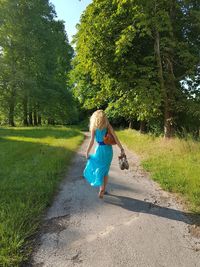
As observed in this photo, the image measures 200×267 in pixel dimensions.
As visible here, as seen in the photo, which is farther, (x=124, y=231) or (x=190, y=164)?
(x=190, y=164)

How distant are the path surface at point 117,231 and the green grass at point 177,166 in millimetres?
389

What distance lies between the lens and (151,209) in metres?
5.45

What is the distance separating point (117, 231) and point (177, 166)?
15.0 ft

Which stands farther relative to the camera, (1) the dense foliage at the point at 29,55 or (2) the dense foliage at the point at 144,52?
(1) the dense foliage at the point at 29,55

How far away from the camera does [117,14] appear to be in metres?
12.4

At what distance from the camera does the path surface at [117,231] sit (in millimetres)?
3664

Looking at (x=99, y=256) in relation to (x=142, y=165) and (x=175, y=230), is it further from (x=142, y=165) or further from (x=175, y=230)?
(x=142, y=165)

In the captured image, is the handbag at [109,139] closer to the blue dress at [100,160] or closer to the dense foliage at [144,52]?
the blue dress at [100,160]

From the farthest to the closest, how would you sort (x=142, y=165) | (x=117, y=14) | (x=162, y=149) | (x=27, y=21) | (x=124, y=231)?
1. (x=27, y=21)
2. (x=117, y=14)
3. (x=162, y=149)
4. (x=142, y=165)
5. (x=124, y=231)

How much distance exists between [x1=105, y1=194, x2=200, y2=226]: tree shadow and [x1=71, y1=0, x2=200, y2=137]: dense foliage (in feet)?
23.0

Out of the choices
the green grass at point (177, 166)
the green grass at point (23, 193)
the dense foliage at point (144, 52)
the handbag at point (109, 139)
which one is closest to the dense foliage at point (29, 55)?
the dense foliage at point (144, 52)

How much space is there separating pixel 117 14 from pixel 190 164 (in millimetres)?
7576

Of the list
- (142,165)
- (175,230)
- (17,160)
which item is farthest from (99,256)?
(17,160)

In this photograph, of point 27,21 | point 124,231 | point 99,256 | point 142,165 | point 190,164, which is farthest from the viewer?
point 27,21
